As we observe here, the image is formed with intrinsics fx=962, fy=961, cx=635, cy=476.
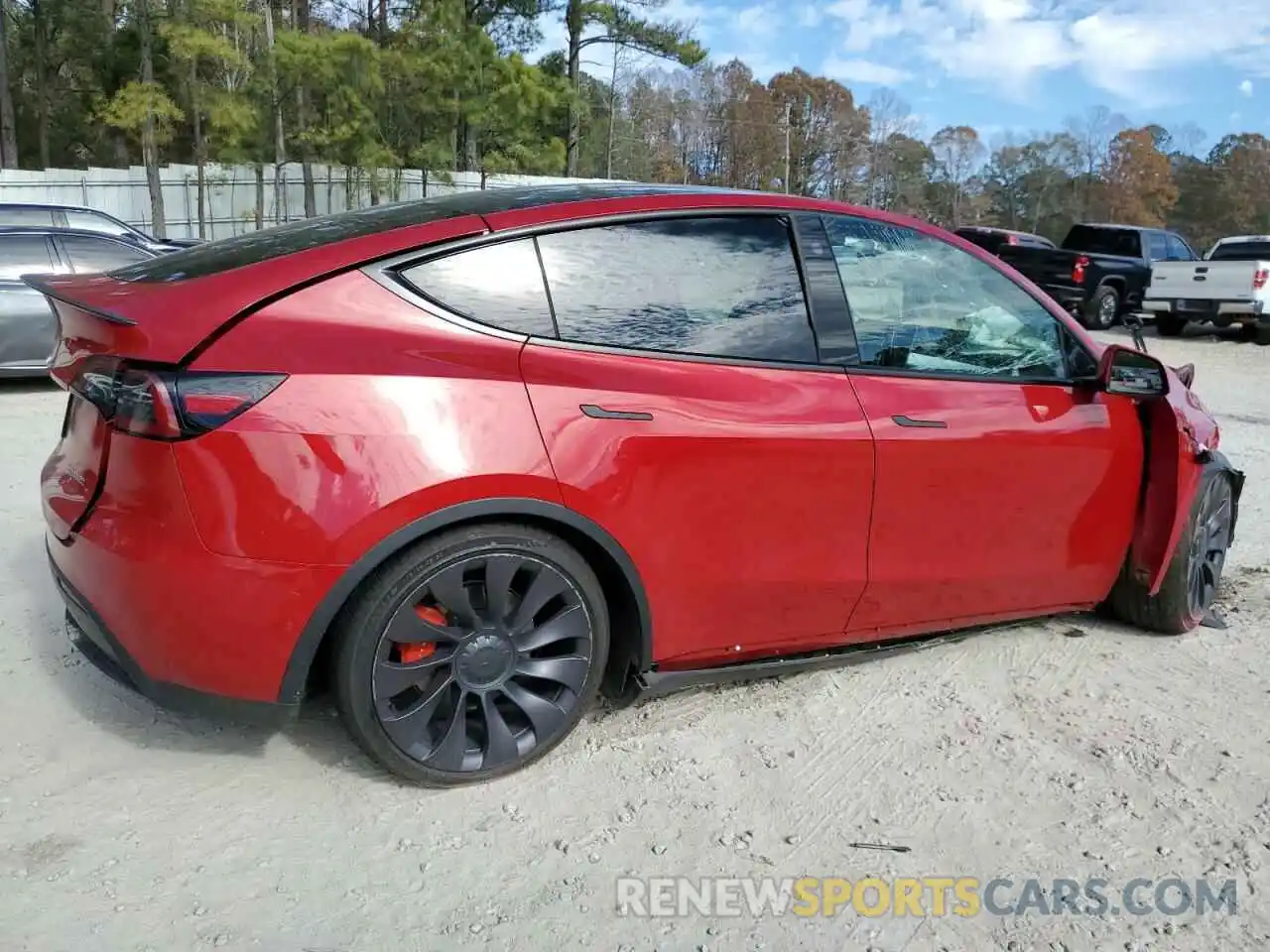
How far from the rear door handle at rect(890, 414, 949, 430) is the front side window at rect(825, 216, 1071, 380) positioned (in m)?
0.19

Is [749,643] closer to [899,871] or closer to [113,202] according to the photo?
[899,871]

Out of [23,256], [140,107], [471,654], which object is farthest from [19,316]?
[140,107]

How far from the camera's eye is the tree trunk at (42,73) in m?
33.6

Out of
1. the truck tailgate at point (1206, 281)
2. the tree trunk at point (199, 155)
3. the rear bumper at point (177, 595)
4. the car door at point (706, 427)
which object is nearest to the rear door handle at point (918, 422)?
the car door at point (706, 427)

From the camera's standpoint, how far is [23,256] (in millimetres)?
8430

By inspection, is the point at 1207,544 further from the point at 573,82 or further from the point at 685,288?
the point at 573,82

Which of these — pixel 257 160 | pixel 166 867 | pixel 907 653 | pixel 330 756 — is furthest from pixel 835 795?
pixel 257 160

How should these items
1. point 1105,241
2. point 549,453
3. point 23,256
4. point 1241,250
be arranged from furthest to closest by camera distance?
point 1105,241, point 1241,250, point 23,256, point 549,453

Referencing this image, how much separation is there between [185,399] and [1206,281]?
1709 cm

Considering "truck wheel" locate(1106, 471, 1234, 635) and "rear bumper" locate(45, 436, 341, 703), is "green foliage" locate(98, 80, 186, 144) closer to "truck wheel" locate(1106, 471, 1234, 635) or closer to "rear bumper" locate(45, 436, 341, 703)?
"rear bumper" locate(45, 436, 341, 703)

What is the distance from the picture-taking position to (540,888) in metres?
2.31

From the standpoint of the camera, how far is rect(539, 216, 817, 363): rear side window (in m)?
2.66

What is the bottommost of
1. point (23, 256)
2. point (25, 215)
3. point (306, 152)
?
point (23, 256)

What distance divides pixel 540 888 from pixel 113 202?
31.2m
